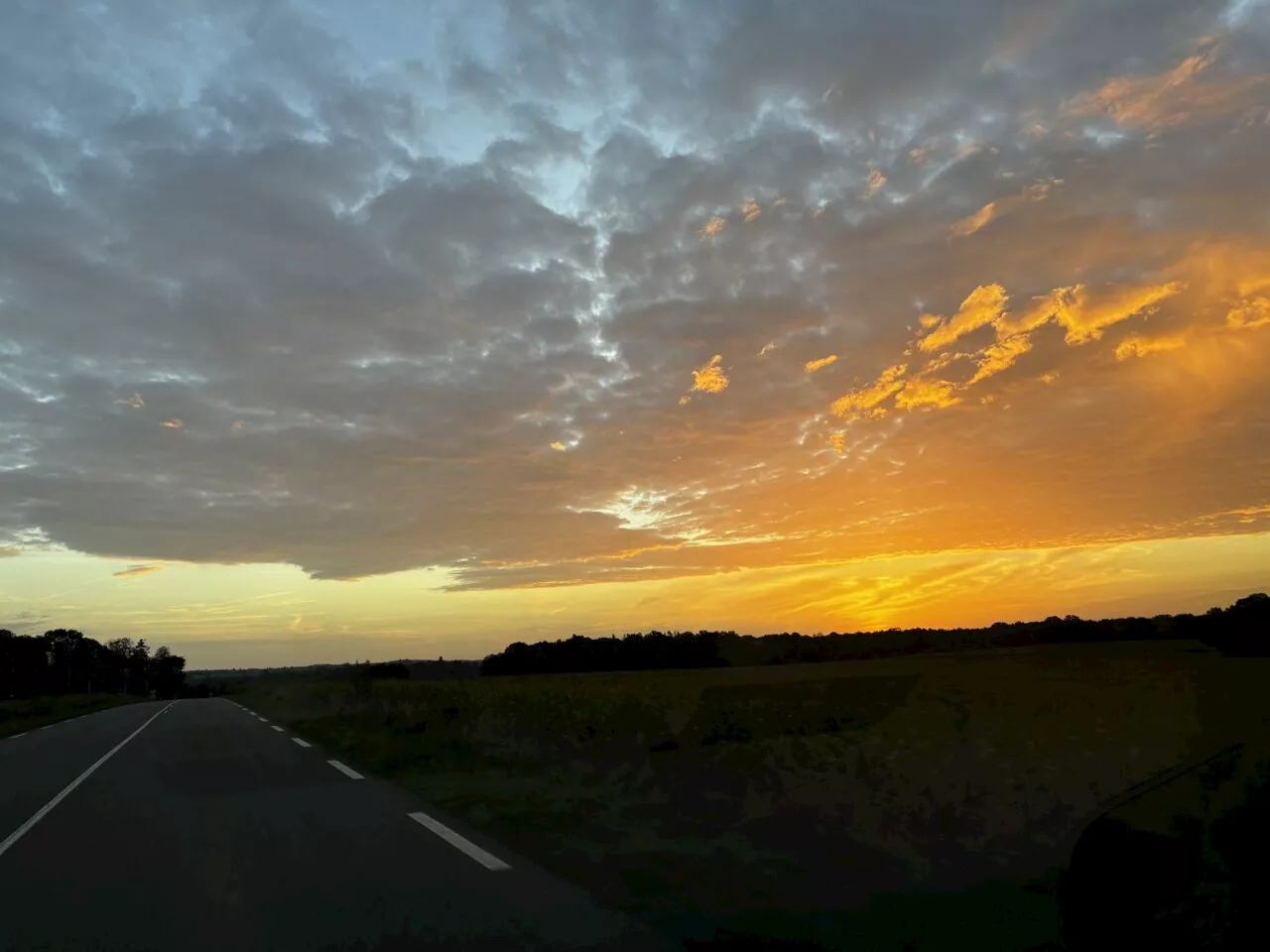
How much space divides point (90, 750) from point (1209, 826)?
25098 mm

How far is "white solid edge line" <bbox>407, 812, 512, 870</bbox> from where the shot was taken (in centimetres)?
775

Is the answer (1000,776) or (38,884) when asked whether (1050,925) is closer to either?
(1000,776)

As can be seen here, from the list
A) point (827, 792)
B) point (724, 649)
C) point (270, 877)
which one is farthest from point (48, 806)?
point (724, 649)

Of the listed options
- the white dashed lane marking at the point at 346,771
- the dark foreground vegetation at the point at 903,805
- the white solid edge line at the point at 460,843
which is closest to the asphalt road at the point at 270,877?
the white solid edge line at the point at 460,843

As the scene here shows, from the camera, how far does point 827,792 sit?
406 inches

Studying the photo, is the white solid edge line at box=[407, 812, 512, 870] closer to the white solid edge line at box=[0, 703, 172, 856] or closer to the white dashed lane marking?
the white solid edge line at box=[0, 703, 172, 856]

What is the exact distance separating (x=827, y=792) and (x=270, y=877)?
5.89 metres

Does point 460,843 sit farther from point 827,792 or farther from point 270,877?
point 827,792

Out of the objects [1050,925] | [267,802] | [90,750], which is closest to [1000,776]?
[1050,925]

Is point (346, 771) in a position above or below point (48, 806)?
above

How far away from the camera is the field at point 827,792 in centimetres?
591

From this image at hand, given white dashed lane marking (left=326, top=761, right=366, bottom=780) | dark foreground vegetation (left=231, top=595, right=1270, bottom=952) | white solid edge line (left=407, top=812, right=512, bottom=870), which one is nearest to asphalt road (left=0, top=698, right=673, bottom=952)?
white solid edge line (left=407, top=812, right=512, bottom=870)

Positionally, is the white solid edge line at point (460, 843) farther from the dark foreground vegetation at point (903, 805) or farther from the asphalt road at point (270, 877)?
the dark foreground vegetation at point (903, 805)

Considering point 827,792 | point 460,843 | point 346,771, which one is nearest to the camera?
point 460,843
